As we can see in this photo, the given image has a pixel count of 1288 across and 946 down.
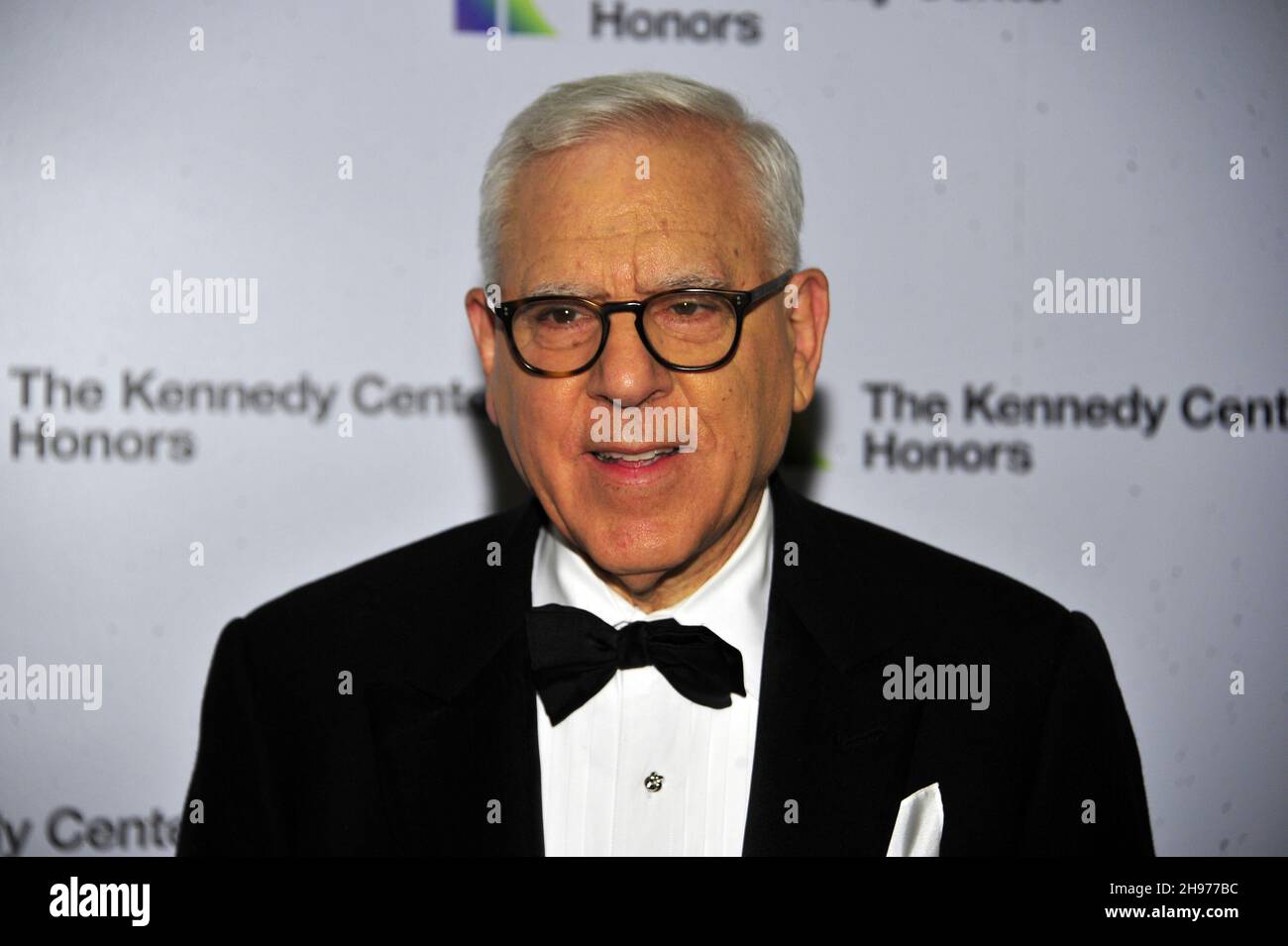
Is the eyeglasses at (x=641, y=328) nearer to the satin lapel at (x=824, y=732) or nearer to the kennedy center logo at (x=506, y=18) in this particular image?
the satin lapel at (x=824, y=732)

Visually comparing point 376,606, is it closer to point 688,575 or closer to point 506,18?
point 688,575

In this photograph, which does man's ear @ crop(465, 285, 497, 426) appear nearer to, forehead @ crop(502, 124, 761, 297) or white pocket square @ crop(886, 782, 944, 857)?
forehead @ crop(502, 124, 761, 297)

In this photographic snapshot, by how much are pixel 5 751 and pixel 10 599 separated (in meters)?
0.32

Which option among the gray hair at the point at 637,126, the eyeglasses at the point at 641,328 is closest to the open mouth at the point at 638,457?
the eyeglasses at the point at 641,328

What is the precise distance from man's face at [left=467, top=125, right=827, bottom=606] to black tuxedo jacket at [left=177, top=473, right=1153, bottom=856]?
0.71 ft

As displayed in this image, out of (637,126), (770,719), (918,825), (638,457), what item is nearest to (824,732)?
(770,719)

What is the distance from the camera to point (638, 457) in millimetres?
1733

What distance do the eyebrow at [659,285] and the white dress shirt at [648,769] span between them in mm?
534

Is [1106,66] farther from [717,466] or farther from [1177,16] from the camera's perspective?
[717,466]

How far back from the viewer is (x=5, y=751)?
2328 millimetres

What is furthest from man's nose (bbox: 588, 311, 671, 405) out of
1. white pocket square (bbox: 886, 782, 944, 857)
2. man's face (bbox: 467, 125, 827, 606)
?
white pocket square (bbox: 886, 782, 944, 857)

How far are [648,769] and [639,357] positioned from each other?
660 millimetres

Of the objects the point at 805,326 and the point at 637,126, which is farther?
the point at 805,326
